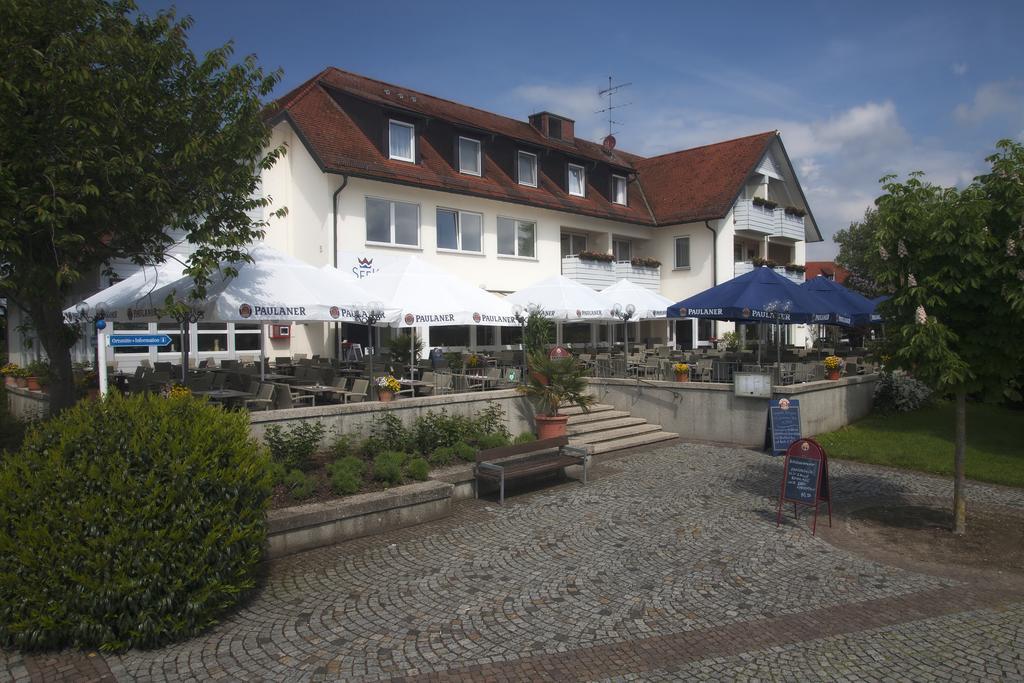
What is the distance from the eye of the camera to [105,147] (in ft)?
22.7

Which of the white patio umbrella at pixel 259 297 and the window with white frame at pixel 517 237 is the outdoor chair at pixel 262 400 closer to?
the white patio umbrella at pixel 259 297

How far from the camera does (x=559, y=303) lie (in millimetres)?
16375

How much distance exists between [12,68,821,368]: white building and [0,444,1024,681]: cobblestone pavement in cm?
1163

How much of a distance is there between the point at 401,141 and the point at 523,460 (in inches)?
562

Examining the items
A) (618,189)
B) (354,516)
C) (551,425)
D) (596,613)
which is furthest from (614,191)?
(596,613)

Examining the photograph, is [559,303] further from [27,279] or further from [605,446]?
[27,279]

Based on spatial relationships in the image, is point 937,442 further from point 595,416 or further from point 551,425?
point 551,425

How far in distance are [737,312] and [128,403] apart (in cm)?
1121

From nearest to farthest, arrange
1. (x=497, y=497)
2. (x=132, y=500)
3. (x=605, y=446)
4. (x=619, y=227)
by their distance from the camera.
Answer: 1. (x=132, y=500)
2. (x=497, y=497)
3. (x=605, y=446)
4. (x=619, y=227)

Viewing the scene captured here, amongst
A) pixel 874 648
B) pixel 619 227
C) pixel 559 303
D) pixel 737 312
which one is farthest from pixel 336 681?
pixel 619 227

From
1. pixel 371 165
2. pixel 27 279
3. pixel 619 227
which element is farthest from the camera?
pixel 619 227

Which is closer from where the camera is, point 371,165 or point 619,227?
point 371,165

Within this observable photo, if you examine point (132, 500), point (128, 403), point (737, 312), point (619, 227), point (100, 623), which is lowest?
point (100, 623)

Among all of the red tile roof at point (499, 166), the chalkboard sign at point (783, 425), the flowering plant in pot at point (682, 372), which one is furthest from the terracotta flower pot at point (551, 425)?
the red tile roof at point (499, 166)
